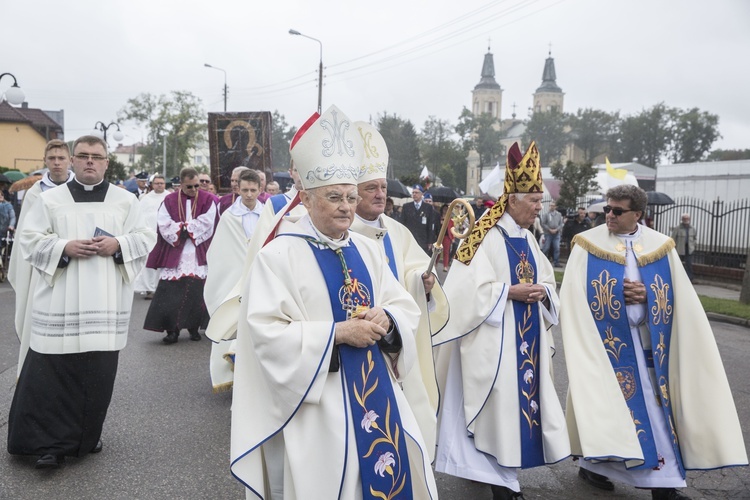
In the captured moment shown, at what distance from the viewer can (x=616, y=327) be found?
441cm

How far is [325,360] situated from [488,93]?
138 metres

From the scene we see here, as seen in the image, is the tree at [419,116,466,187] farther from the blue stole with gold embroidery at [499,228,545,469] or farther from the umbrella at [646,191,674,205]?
the blue stole with gold embroidery at [499,228,545,469]

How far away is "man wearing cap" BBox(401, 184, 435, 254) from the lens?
51.6ft

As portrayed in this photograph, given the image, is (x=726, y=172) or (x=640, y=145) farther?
(x=640, y=145)

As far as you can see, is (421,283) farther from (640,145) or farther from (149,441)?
(640,145)

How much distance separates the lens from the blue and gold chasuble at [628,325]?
432cm

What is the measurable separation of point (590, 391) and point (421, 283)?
1.29 meters

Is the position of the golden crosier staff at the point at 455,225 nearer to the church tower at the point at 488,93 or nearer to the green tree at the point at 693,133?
the green tree at the point at 693,133

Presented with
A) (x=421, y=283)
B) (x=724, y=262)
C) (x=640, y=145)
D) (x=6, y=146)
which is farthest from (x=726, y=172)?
(x=640, y=145)

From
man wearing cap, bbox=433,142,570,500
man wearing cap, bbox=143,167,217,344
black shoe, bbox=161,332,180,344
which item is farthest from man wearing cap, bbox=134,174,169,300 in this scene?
man wearing cap, bbox=433,142,570,500

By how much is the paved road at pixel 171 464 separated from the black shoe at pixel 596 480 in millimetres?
56

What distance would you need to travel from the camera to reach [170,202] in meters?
8.51

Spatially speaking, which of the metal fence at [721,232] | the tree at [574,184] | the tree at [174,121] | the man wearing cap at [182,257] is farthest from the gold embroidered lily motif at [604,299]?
the tree at [174,121]

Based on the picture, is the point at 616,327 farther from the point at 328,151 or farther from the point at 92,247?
the point at 92,247
